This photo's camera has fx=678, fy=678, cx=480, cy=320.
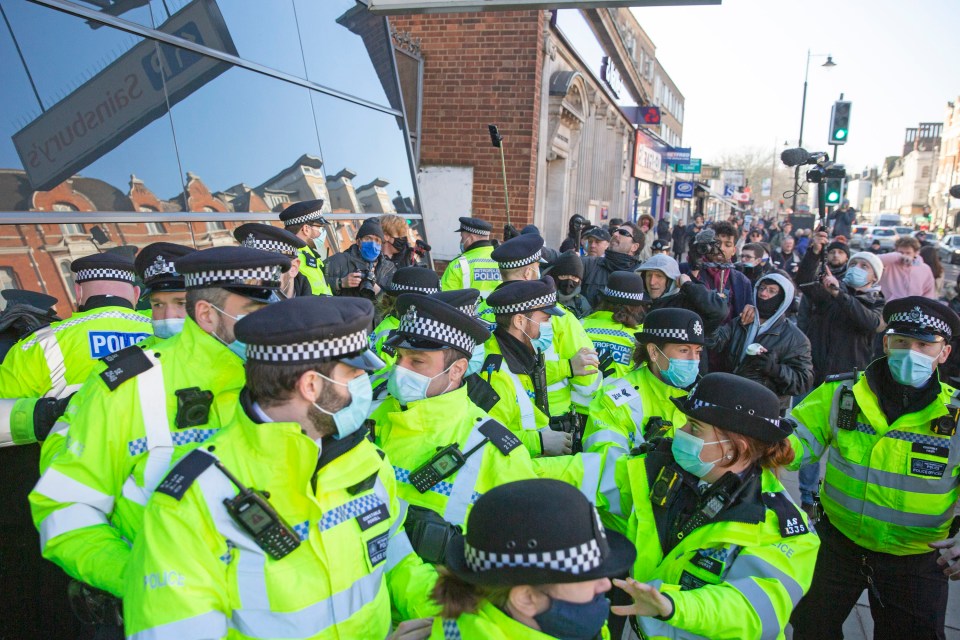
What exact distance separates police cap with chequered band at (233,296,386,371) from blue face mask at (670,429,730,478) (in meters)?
1.24

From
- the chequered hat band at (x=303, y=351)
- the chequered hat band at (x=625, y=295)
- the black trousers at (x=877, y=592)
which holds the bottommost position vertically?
the black trousers at (x=877, y=592)

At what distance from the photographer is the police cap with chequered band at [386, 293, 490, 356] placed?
2848 mm

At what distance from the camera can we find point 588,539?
1.68 metres

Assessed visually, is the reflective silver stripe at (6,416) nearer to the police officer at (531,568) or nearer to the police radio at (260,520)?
the police radio at (260,520)

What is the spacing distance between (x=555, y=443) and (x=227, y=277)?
1.87 meters

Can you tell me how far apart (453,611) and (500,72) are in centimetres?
1136

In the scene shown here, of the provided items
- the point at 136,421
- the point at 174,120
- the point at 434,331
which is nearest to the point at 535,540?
the point at 434,331

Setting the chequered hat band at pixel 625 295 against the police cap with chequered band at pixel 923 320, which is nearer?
the police cap with chequered band at pixel 923 320

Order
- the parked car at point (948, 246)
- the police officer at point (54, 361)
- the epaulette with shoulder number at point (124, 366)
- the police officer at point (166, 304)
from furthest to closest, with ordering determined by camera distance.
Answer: the parked car at point (948, 246) < the police officer at point (166, 304) < the police officer at point (54, 361) < the epaulette with shoulder number at point (124, 366)

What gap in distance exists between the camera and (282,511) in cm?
191

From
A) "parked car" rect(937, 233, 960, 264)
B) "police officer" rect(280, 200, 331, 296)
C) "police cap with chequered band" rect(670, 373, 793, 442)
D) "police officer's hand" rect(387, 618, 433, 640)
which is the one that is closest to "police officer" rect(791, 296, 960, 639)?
"police cap with chequered band" rect(670, 373, 793, 442)

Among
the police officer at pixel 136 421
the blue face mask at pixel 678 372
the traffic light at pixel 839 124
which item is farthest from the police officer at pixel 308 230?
the traffic light at pixel 839 124

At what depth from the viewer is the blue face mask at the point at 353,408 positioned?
80.2 inches

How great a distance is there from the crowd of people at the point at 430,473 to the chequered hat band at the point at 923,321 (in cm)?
2
